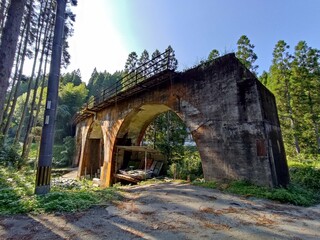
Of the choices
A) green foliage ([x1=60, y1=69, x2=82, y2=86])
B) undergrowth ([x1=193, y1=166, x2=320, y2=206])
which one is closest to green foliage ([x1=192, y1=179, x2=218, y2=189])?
undergrowth ([x1=193, y1=166, x2=320, y2=206])

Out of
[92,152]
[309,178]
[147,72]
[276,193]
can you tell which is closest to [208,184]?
[276,193]

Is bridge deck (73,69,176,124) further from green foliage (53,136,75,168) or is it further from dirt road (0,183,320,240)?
green foliage (53,136,75,168)

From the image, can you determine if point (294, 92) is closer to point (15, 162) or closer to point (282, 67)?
point (282, 67)

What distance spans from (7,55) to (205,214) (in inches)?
205

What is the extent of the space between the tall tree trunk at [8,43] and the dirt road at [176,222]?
8.49 ft

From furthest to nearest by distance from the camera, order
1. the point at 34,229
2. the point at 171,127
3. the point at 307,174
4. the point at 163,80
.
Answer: the point at 171,127 → the point at 163,80 → the point at 307,174 → the point at 34,229

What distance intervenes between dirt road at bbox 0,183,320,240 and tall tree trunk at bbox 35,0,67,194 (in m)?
1.31

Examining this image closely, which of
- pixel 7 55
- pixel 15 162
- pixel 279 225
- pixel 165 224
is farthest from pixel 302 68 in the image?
pixel 15 162

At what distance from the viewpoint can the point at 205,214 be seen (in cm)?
371

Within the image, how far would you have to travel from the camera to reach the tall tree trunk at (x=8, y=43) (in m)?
3.86

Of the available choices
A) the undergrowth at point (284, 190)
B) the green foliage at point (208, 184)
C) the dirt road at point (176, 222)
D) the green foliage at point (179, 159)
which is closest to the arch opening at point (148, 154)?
the green foliage at point (179, 159)

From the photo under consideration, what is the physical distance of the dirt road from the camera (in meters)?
2.78

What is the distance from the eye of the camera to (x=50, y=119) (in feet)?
15.9

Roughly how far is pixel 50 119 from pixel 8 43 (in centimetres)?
186
